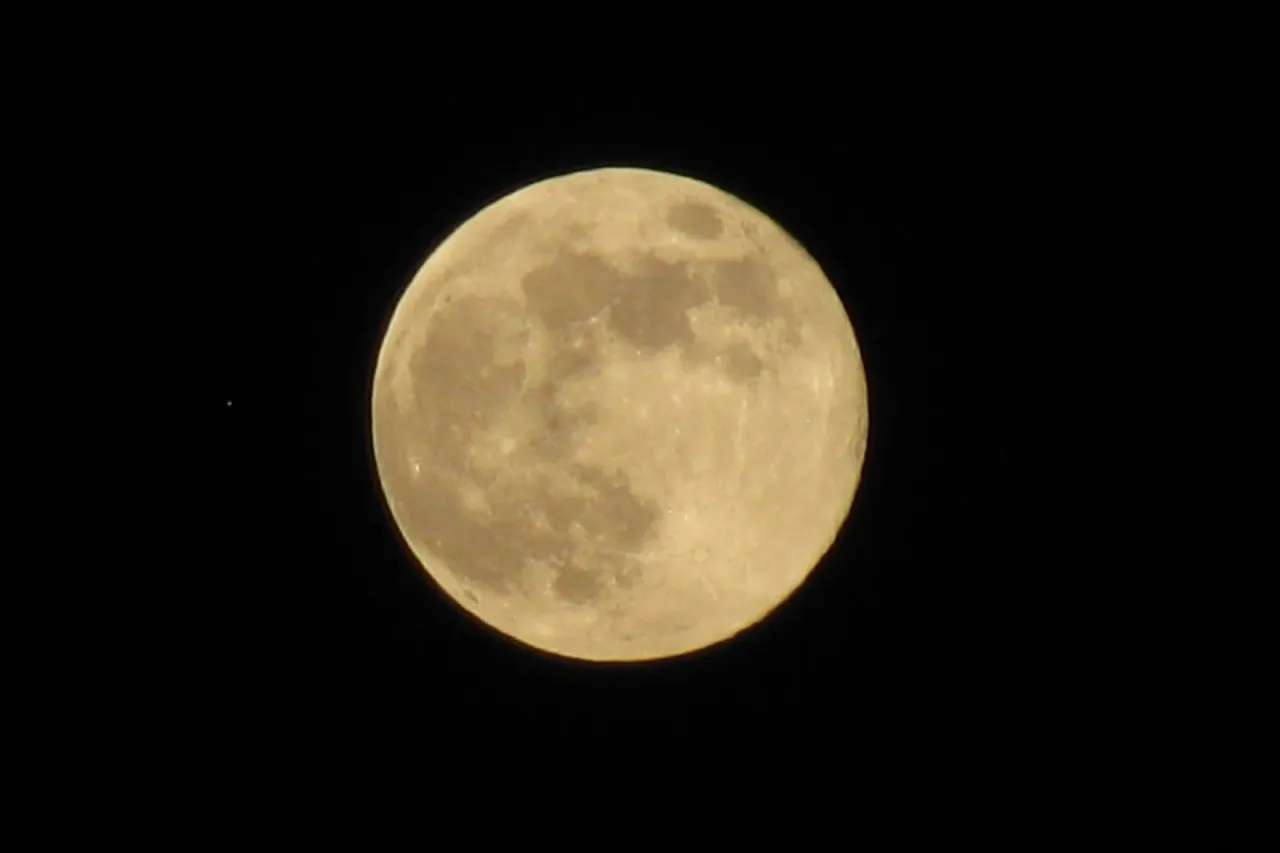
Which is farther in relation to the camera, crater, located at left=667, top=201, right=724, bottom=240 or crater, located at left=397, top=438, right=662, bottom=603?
crater, located at left=667, top=201, right=724, bottom=240

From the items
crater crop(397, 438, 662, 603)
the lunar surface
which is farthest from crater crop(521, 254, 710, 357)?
crater crop(397, 438, 662, 603)

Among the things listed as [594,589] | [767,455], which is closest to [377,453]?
[594,589]

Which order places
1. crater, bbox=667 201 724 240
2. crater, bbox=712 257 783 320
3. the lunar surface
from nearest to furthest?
the lunar surface < crater, bbox=712 257 783 320 < crater, bbox=667 201 724 240

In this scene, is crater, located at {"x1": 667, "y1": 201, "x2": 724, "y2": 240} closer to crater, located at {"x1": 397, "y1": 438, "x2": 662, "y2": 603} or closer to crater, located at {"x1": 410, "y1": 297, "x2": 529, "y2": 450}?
crater, located at {"x1": 410, "y1": 297, "x2": 529, "y2": 450}

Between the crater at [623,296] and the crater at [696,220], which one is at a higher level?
the crater at [696,220]

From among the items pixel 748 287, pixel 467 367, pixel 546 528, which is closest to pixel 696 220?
pixel 748 287

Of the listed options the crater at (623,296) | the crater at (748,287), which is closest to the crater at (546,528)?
the crater at (623,296)

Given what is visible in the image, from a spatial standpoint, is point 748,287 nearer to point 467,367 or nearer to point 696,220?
point 696,220

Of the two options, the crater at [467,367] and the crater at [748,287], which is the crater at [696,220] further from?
the crater at [467,367]
